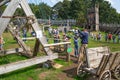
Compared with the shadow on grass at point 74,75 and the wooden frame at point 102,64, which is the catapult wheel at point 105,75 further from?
the shadow on grass at point 74,75

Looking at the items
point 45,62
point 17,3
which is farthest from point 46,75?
point 17,3

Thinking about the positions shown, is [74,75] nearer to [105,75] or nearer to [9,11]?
[105,75]

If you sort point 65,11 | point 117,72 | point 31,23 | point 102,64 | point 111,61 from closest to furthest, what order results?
point 102,64 < point 111,61 < point 117,72 < point 31,23 < point 65,11

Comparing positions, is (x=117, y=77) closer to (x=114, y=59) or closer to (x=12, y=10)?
(x=114, y=59)

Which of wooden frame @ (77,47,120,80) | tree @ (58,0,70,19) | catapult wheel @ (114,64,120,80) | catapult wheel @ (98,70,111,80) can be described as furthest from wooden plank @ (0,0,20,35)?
tree @ (58,0,70,19)

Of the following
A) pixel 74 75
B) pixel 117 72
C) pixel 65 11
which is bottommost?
pixel 74 75

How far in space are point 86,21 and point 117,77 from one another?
56.2 m

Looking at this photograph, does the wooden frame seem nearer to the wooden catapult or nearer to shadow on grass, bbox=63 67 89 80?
shadow on grass, bbox=63 67 89 80

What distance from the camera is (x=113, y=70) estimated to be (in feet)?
35.6

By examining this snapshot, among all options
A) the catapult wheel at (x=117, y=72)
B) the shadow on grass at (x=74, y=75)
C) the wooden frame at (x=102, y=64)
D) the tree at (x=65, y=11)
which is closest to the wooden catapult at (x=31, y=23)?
the shadow on grass at (x=74, y=75)

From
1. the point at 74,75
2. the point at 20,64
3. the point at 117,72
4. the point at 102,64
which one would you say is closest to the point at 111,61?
the point at 102,64

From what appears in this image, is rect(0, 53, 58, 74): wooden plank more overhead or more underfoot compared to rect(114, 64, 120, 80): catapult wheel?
more overhead

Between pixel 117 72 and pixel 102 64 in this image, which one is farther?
pixel 117 72

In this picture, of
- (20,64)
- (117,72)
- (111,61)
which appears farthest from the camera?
(117,72)
